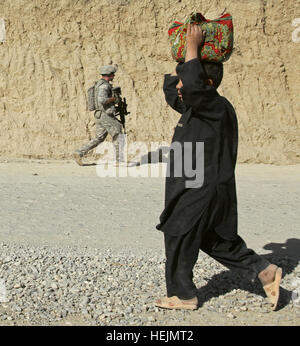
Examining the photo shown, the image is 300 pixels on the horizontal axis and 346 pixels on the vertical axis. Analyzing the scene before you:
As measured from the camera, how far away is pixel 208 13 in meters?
13.6

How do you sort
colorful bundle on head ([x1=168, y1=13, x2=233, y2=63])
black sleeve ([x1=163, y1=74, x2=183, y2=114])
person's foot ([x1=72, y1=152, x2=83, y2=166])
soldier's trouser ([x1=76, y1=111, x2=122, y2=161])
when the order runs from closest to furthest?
colorful bundle on head ([x1=168, y1=13, x2=233, y2=63]), black sleeve ([x1=163, y1=74, x2=183, y2=114]), soldier's trouser ([x1=76, y1=111, x2=122, y2=161]), person's foot ([x1=72, y1=152, x2=83, y2=166])

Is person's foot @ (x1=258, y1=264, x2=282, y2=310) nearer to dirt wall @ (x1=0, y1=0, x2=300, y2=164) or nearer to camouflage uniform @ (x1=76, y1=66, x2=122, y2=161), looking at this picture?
camouflage uniform @ (x1=76, y1=66, x2=122, y2=161)

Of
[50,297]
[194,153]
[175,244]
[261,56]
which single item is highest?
[261,56]

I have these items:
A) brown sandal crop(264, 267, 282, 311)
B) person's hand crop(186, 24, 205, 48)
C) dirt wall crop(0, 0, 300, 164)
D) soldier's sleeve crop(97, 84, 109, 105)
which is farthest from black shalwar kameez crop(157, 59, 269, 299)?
dirt wall crop(0, 0, 300, 164)

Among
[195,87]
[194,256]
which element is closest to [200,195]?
[194,256]

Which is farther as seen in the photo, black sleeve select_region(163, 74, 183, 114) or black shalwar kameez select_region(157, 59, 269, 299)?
black sleeve select_region(163, 74, 183, 114)

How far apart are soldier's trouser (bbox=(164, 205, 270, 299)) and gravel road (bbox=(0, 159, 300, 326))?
197 millimetres

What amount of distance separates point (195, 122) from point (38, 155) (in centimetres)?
839

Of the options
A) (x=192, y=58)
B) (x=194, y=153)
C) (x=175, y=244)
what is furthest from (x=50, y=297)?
(x=192, y=58)

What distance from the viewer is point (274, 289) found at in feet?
13.9

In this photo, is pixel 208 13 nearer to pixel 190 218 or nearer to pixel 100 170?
pixel 100 170

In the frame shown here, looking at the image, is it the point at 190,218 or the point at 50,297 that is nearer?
the point at 190,218

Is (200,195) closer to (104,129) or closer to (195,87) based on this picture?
(195,87)

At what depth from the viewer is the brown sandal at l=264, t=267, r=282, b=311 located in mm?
4227
